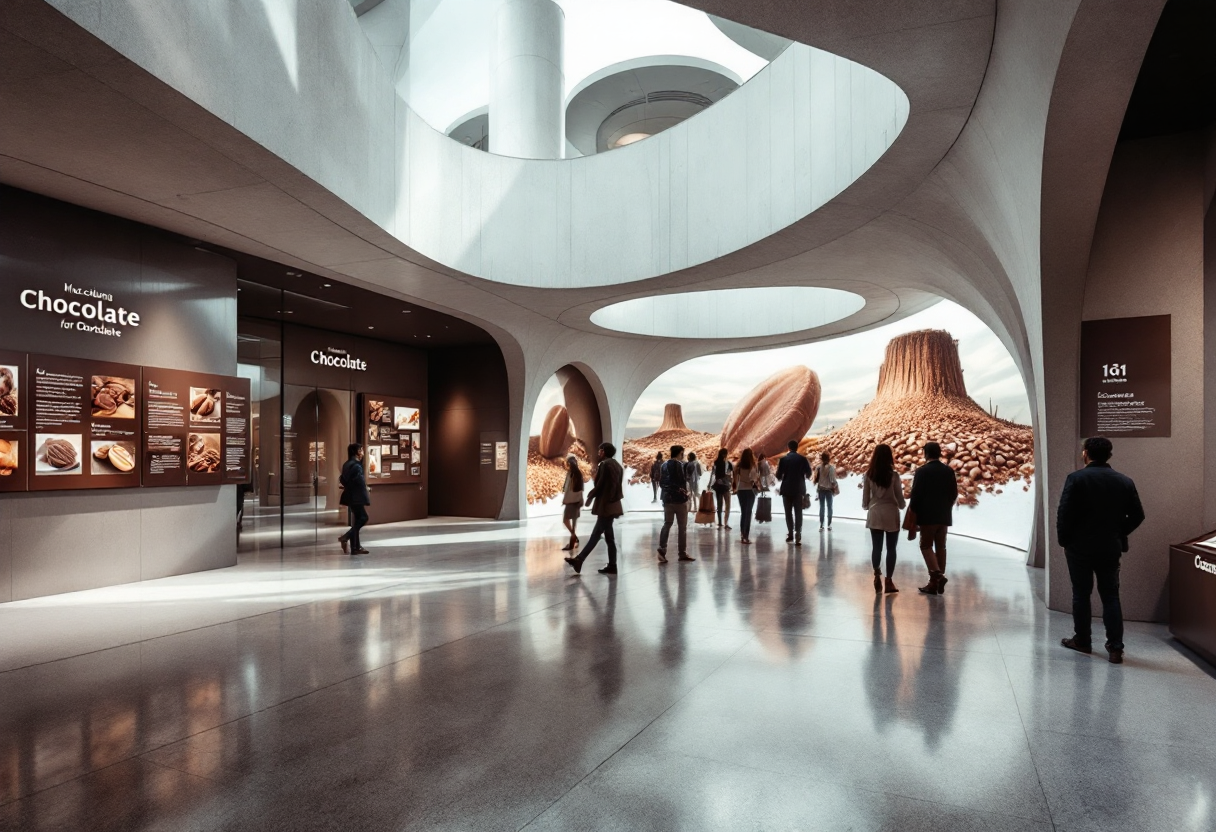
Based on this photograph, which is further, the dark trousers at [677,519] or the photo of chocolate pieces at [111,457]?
the dark trousers at [677,519]

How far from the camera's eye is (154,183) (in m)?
7.98

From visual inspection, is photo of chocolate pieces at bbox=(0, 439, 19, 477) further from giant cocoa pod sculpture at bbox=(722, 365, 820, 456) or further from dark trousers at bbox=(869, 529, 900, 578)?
giant cocoa pod sculpture at bbox=(722, 365, 820, 456)

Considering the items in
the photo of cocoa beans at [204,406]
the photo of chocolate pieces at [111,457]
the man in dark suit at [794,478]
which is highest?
the photo of cocoa beans at [204,406]

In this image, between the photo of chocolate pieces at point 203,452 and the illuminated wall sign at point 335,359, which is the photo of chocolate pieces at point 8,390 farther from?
the illuminated wall sign at point 335,359

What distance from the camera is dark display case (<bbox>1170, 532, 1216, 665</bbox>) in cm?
545

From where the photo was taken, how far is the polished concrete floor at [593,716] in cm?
324

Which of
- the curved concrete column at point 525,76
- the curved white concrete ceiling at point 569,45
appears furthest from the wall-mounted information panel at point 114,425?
the curved concrete column at point 525,76

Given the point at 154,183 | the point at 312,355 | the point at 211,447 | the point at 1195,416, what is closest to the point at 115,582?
the point at 211,447

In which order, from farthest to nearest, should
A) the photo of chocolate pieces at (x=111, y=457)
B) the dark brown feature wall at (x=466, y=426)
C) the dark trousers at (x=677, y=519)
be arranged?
the dark brown feature wall at (x=466, y=426) < the dark trousers at (x=677, y=519) < the photo of chocolate pieces at (x=111, y=457)

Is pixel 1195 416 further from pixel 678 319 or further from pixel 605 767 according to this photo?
pixel 678 319

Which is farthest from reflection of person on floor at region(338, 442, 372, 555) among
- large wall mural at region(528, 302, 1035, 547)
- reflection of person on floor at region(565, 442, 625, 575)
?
large wall mural at region(528, 302, 1035, 547)

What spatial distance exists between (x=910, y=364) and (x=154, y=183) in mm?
17165

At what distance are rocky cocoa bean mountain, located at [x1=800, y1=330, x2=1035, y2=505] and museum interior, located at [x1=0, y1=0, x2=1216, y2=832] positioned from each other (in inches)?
5.5

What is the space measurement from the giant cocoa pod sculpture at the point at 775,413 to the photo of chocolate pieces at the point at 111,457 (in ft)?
54.7
